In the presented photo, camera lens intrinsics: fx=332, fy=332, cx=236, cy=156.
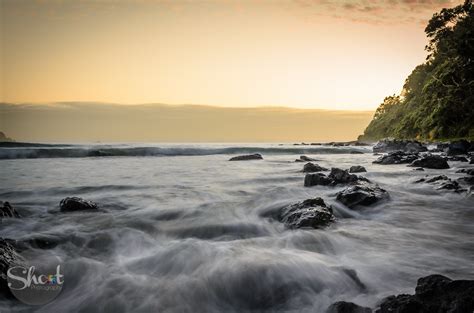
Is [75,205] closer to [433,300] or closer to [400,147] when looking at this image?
[433,300]

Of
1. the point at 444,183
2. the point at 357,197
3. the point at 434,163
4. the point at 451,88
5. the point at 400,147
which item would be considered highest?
the point at 451,88

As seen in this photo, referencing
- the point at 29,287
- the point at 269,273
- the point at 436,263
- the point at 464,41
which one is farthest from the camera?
the point at 464,41

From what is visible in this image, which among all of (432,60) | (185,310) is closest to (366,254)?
(185,310)

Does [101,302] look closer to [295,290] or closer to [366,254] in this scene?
[295,290]

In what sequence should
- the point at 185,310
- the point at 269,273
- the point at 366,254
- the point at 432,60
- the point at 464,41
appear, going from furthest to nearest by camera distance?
the point at 432,60 → the point at 464,41 → the point at 366,254 → the point at 269,273 → the point at 185,310

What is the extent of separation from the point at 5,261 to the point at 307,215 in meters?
4.77

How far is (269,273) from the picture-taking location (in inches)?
163

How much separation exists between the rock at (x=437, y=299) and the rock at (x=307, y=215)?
10.3 feet

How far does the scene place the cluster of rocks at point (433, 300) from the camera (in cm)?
253

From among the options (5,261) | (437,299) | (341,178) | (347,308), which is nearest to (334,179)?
(341,178)

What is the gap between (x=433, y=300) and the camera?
275 cm

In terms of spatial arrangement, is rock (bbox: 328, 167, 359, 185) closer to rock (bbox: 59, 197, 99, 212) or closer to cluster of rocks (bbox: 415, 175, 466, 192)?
cluster of rocks (bbox: 415, 175, 466, 192)

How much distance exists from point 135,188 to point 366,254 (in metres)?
8.90

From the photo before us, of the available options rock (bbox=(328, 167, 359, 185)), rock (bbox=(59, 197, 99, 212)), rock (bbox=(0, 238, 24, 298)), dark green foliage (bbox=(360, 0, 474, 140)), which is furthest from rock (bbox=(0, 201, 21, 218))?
dark green foliage (bbox=(360, 0, 474, 140))
